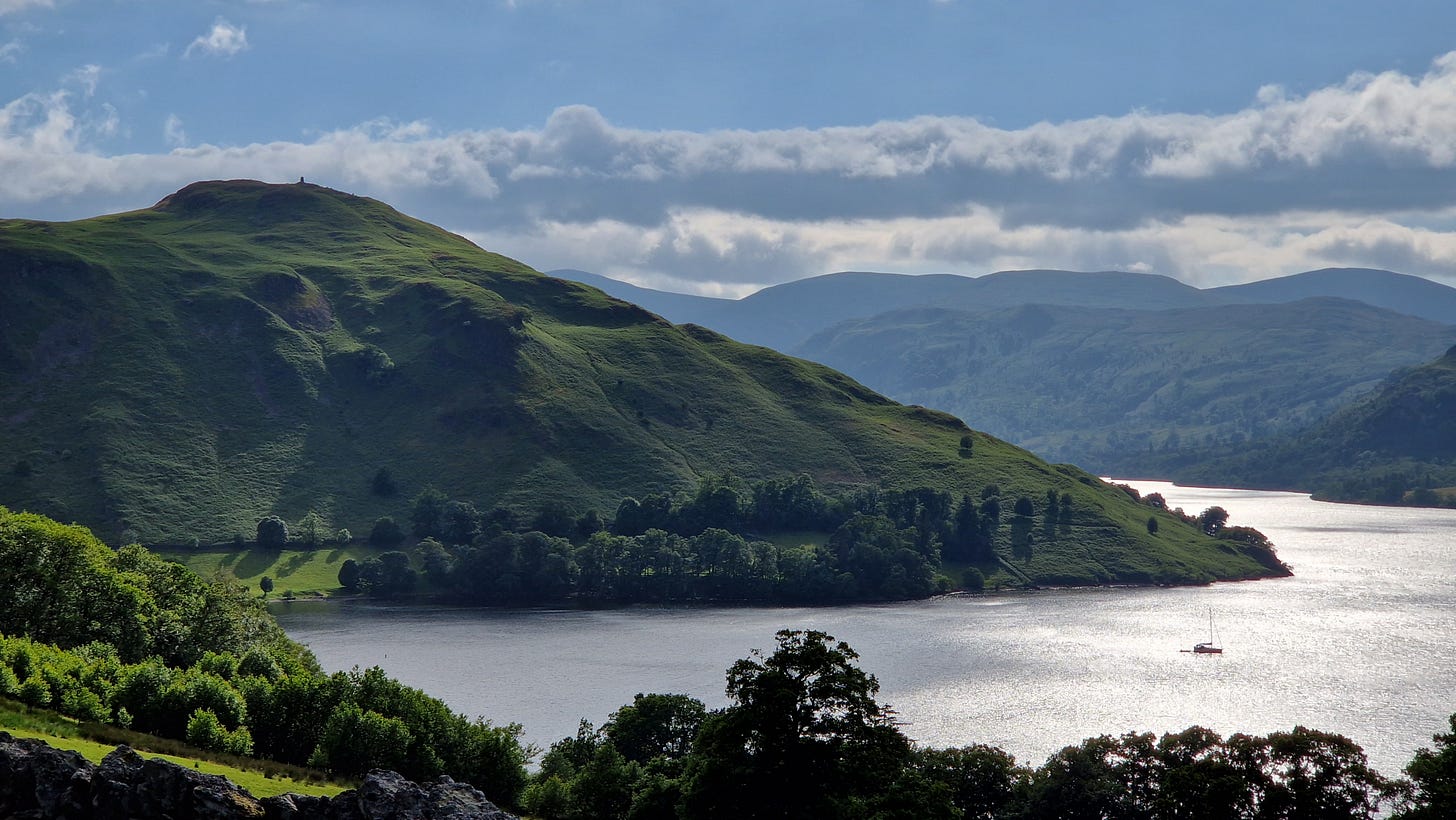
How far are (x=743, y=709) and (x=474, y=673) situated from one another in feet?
330

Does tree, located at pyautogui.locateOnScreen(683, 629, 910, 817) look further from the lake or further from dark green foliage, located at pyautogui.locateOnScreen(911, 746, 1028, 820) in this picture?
the lake

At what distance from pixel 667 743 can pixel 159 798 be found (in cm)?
6128

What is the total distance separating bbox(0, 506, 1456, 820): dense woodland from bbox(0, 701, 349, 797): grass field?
5789 millimetres

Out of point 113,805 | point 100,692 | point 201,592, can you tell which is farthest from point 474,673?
point 113,805

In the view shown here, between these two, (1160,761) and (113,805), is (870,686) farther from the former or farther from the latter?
(113,805)

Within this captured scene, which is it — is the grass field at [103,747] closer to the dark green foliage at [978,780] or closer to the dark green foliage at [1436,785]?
the dark green foliage at [978,780]

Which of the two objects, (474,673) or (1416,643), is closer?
(474,673)

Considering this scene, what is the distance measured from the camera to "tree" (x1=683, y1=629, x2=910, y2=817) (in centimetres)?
6450

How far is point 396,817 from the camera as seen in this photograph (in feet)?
117

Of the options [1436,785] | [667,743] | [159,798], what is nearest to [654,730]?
[667,743]

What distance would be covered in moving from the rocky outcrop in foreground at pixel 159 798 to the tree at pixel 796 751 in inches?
1192

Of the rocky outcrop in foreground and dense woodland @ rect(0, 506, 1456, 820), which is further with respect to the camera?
dense woodland @ rect(0, 506, 1456, 820)

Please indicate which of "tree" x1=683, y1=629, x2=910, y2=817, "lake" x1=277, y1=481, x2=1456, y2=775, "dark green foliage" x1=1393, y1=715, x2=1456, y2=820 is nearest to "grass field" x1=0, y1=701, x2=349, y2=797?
"tree" x1=683, y1=629, x2=910, y2=817

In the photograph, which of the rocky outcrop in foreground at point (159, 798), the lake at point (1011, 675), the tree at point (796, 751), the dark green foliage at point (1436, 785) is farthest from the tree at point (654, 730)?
the rocky outcrop in foreground at point (159, 798)
